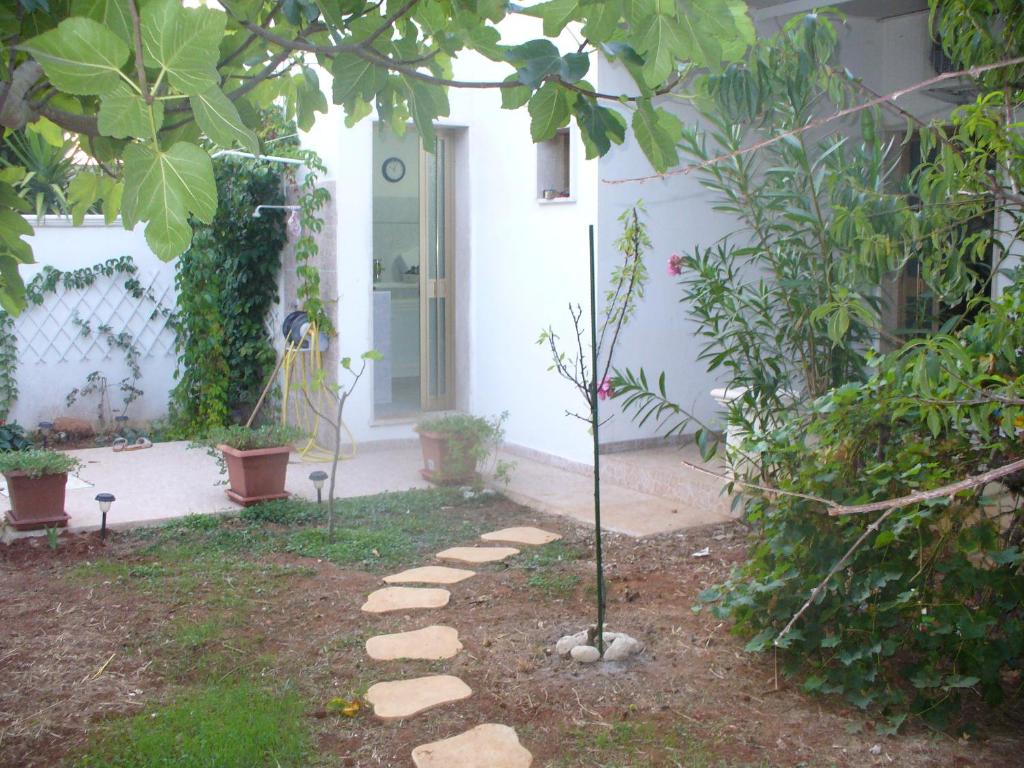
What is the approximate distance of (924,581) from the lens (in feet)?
10.6

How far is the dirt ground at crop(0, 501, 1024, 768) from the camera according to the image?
123 inches

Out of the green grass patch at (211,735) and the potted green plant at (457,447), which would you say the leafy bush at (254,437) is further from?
the green grass patch at (211,735)

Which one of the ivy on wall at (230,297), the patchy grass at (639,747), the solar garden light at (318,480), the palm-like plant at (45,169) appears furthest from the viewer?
the palm-like plant at (45,169)

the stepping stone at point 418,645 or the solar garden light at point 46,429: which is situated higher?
the solar garden light at point 46,429

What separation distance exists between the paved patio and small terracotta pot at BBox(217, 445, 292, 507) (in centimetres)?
12

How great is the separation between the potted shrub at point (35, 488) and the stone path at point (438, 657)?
6.79ft

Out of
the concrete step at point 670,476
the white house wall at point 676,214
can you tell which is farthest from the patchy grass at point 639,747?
the white house wall at point 676,214

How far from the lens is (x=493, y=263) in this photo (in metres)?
7.93

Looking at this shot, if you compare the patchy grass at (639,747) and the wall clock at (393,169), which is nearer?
the patchy grass at (639,747)

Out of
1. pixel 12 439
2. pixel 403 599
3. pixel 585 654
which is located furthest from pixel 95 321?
pixel 585 654

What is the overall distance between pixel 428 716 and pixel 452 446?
3.42 m

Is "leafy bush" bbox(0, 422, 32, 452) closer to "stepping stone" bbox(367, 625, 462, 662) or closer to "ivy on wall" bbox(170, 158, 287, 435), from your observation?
"ivy on wall" bbox(170, 158, 287, 435)

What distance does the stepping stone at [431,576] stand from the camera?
480 centimetres

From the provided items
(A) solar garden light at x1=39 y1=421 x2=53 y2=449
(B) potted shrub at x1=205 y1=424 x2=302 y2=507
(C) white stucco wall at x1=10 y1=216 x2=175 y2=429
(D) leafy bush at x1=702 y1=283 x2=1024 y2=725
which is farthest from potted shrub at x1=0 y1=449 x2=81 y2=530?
(D) leafy bush at x1=702 y1=283 x2=1024 y2=725
